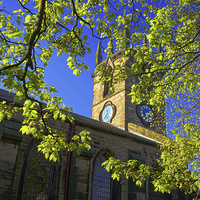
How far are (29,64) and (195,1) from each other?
569cm

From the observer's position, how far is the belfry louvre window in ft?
38.7

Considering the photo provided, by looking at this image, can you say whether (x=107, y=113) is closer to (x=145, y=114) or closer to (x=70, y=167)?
(x=145, y=114)

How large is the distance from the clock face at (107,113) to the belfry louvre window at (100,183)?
468 inches

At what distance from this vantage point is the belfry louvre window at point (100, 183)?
1180 centimetres

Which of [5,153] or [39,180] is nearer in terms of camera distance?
[5,153]

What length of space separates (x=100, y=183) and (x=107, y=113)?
13335mm

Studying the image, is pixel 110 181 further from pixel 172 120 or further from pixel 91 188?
pixel 172 120

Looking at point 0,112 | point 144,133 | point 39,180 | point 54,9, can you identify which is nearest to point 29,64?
point 54,9

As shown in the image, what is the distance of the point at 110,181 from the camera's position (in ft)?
41.4

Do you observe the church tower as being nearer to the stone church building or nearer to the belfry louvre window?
the stone church building

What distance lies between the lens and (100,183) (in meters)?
12.1

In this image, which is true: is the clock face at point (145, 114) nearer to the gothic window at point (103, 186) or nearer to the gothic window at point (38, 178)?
the gothic window at point (103, 186)

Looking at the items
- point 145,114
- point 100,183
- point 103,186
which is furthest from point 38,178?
point 145,114

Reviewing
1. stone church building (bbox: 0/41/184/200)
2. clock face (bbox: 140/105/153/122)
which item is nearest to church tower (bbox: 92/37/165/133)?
clock face (bbox: 140/105/153/122)
